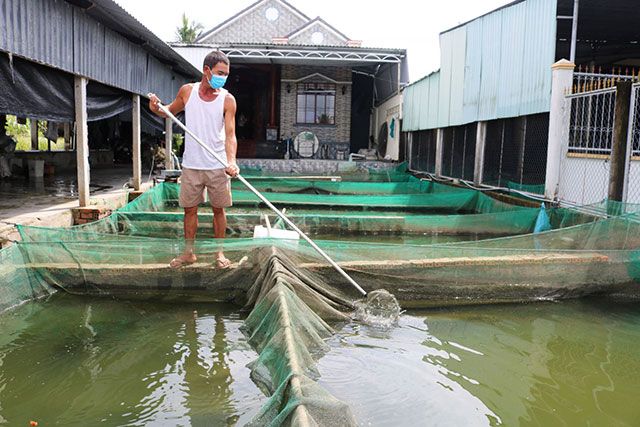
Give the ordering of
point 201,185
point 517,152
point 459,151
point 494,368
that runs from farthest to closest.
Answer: point 459,151
point 517,152
point 201,185
point 494,368

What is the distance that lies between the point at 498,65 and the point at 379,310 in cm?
760

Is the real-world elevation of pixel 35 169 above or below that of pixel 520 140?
below

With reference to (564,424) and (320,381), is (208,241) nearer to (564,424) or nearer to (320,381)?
(320,381)

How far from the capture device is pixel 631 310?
5.69 m

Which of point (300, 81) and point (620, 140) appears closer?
point (620, 140)

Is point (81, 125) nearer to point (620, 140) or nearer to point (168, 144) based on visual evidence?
point (168, 144)

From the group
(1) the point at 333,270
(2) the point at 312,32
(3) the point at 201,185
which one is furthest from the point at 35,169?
(2) the point at 312,32

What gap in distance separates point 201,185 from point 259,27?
22.2 m

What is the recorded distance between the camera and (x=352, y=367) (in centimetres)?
412

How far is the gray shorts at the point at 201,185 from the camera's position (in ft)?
18.2

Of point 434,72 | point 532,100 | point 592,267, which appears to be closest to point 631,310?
point 592,267

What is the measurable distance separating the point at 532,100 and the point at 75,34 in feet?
24.1

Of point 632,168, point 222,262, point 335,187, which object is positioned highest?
point 632,168

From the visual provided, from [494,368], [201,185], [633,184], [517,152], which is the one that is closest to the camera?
[494,368]
